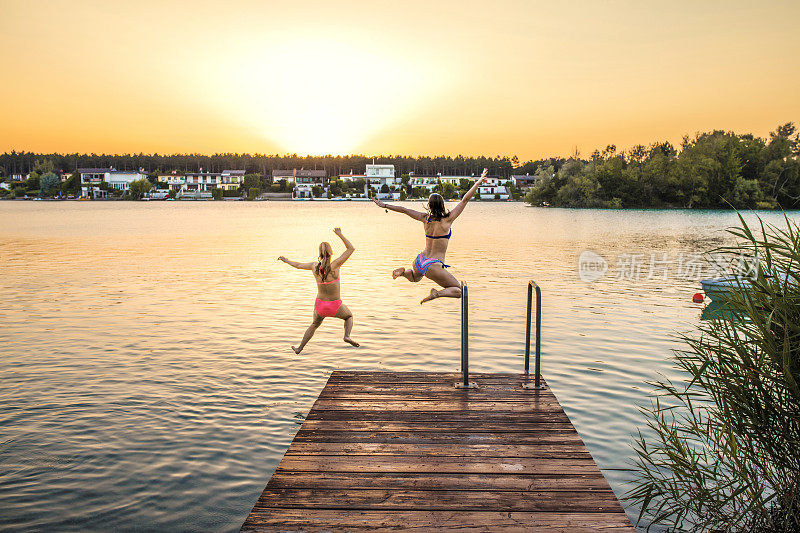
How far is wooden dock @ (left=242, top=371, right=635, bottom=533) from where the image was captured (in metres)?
5.64

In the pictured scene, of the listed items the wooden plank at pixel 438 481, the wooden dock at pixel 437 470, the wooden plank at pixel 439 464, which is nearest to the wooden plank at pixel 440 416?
the wooden dock at pixel 437 470

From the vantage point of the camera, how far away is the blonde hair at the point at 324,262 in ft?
32.2

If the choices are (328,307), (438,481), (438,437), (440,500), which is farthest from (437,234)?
(440,500)

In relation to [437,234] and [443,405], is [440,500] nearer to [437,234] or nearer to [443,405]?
[443,405]

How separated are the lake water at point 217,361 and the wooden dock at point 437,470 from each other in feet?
5.50

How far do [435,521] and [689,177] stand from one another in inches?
5750

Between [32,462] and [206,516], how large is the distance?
3.44 meters

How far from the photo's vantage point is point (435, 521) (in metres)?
5.57

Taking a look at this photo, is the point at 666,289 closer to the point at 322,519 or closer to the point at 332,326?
the point at 332,326

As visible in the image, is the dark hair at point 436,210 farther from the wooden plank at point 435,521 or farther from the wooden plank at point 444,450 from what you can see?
the wooden plank at point 435,521

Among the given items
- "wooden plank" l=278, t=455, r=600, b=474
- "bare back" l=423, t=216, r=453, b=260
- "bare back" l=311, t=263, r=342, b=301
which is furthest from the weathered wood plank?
"bare back" l=423, t=216, r=453, b=260

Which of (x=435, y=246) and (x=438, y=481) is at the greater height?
(x=435, y=246)

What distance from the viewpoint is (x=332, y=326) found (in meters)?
20.2

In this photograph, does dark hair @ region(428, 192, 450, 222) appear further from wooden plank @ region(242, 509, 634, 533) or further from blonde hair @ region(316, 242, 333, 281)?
wooden plank @ region(242, 509, 634, 533)
